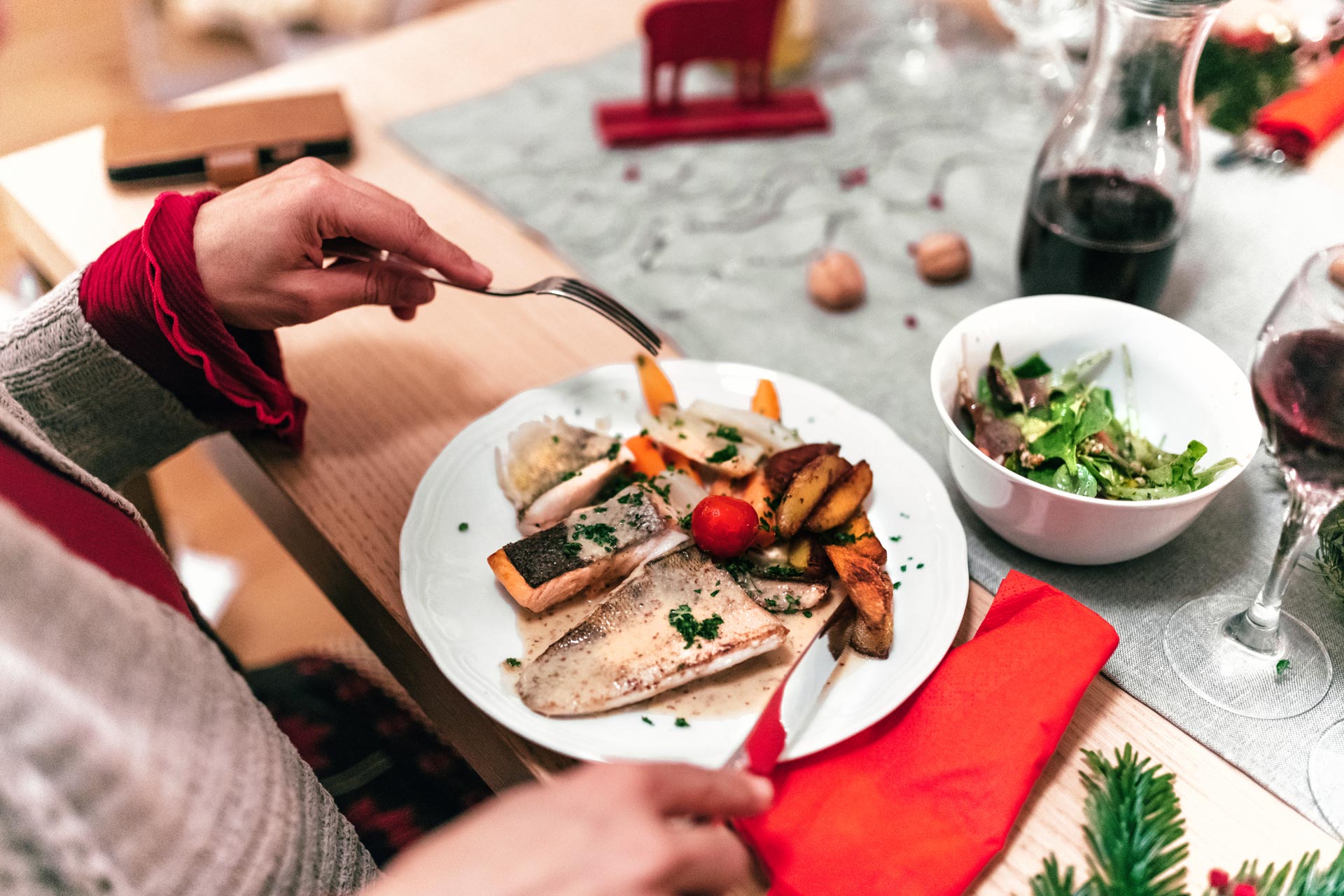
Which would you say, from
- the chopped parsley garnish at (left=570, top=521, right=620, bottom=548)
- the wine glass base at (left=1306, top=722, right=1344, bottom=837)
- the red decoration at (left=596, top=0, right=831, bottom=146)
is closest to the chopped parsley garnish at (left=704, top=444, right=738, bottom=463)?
the chopped parsley garnish at (left=570, top=521, right=620, bottom=548)

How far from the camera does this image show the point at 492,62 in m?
1.89

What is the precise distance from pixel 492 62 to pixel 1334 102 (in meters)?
1.48

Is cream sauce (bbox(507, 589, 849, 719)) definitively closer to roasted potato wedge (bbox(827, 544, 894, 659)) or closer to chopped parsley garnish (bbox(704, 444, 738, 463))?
roasted potato wedge (bbox(827, 544, 894, 659))

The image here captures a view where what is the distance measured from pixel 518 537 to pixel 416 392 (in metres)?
0.32

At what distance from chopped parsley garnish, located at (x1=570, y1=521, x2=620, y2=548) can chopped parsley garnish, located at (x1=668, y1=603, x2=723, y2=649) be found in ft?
0.30

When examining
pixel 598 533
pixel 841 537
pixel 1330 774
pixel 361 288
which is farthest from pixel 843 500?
pixel 361 288

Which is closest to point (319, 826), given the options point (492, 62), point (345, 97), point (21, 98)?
point (345, 97)

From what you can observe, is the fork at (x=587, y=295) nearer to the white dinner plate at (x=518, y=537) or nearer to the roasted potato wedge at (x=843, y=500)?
the white dinner plate at (x=518, y=537)

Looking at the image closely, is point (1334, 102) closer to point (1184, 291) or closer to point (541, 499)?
point (1184, 291)

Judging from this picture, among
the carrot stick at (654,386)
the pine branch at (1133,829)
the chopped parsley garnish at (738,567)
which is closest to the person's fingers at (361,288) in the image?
the carrot stick at (654,386)

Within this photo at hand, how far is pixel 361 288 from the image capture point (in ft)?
3.42

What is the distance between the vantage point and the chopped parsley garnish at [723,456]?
3.23 ft

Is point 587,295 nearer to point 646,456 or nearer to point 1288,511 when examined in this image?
point 646,456

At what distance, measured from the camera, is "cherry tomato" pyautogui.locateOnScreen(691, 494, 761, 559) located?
2.85ft
